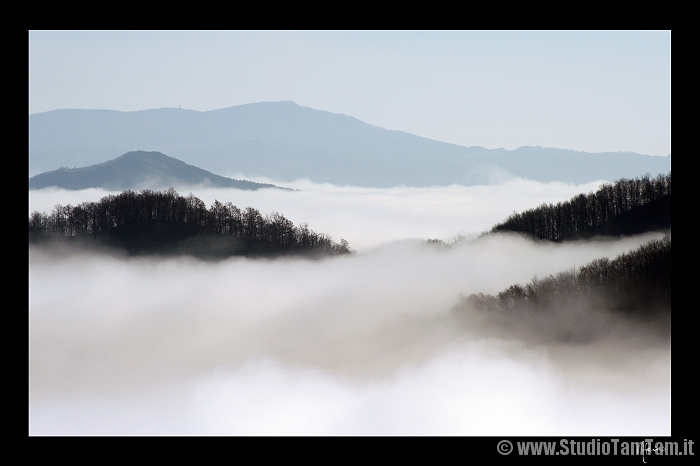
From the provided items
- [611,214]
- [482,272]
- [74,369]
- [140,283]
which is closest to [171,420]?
[74,369]

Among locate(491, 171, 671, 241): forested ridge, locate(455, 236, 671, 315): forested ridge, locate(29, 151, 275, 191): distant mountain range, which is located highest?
locate(29, 151, 275, 191): distant mountain range

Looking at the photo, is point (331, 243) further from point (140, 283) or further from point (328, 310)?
point (140, 283)

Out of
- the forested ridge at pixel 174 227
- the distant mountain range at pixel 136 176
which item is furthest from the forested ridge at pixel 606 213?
the distant mountain range at pixel 136 176

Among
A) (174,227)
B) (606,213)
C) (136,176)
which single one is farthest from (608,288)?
(136,176)

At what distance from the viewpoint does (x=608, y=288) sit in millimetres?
56562

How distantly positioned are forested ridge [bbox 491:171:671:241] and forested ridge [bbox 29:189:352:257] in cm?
2645

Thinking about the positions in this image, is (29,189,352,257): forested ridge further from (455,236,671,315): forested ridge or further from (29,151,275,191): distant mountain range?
(29,151,275,191): distant mountain range

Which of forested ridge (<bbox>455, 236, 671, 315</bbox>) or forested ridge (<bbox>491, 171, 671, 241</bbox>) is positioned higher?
→ forested ridge (<bbox>491, 171, 671, 241</bbox>)

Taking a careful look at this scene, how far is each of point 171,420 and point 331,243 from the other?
43.7 m

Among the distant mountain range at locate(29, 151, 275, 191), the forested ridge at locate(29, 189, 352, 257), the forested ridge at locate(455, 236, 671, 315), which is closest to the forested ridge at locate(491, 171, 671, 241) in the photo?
the forested ridge at locate(455, 236, 671, 315)

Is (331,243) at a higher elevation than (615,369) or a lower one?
higher

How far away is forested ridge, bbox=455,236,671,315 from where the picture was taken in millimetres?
52281

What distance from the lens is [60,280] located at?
67.4 metres

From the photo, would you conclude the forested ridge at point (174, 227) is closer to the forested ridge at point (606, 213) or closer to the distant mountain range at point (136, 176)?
the forested ridge at point (606, 213)
